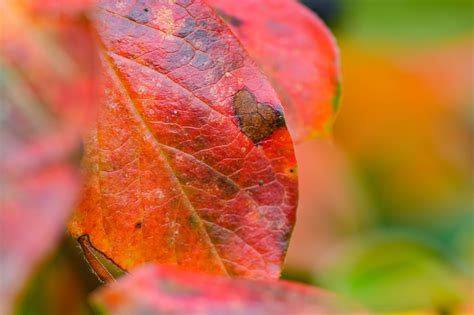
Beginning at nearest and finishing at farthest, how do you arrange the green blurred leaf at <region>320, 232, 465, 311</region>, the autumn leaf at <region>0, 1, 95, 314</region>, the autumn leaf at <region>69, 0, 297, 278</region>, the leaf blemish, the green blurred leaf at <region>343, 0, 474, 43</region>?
the autumn leaf at <region>0, 1, 95, 314</region> → the autumn leaf at <region>69, 0, 297, 278</region> → the leaf blemish → the green blurred leaf at <region>320, 232, 465, 311</region> → the green blurred leaf at <region>343, 0, 474, 43</region>

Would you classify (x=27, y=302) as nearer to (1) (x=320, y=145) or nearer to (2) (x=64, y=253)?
(2) (x=64, y=253)

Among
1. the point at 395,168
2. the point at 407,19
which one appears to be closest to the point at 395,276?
the point at 395,168

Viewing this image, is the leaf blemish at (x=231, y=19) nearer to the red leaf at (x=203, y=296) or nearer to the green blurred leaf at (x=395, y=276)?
the red leaf at (x=203, y=296)

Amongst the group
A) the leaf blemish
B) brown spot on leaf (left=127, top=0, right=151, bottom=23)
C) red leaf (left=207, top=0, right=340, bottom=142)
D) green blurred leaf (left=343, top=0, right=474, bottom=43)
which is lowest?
green blurred leaf (left=343, top=0, right=474, bottom=43)

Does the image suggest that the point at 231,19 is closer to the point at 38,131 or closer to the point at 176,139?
the point at 176,139

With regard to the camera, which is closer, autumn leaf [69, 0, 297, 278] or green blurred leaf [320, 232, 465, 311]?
autumn leaf [69, 0, 297, 278]

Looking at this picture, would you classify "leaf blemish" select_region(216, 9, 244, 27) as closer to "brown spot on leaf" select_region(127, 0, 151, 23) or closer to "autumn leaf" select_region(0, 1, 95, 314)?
"brown spot on leaf" select_region(127, 0, 151, 23)

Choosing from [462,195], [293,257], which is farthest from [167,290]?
[462,195]

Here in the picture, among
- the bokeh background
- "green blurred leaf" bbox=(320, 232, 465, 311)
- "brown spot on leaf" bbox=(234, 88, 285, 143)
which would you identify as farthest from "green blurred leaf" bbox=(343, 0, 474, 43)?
"brown spot on leaf" bbox=(234, 88, 285, 143)
